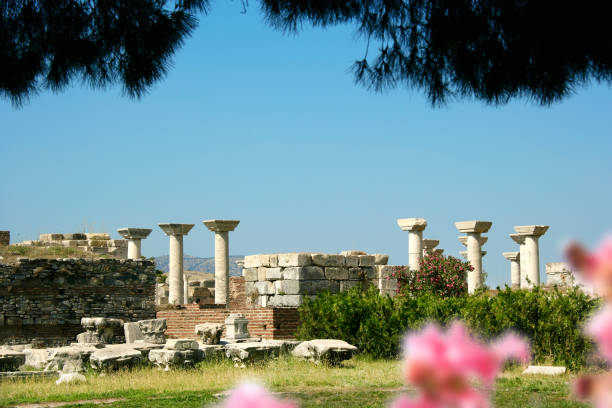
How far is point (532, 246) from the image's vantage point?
90.5 ft

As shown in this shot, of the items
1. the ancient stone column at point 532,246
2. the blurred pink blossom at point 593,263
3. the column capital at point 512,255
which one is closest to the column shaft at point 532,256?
the ancient stone column at point 532,246

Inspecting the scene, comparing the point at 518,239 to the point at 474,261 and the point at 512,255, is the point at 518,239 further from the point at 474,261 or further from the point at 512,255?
the point at 512,255

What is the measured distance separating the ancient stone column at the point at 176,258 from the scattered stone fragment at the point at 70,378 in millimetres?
12878

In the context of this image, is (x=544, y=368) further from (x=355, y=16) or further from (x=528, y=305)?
(x=355, y=16)

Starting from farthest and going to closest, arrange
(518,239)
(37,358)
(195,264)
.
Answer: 1. (195,264)
2. (518,239)
3. (37,358)

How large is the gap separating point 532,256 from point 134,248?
1407cm

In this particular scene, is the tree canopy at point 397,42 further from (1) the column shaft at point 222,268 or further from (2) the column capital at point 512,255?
(2) the column capital at point 512,255

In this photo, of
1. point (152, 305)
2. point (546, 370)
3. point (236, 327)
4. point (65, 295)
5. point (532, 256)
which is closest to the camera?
point (546, 370)

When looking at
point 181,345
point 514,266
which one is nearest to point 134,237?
point 181,345

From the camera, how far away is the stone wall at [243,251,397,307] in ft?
54.8

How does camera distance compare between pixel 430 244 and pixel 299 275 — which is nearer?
pixel 299 275

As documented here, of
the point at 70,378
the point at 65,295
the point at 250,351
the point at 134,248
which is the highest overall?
the point at 134,248

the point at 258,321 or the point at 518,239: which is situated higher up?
the point at 518,239

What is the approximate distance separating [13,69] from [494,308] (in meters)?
8.73
